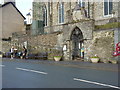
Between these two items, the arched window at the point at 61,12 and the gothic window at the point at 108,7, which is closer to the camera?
the gothic window at the point at 108,7

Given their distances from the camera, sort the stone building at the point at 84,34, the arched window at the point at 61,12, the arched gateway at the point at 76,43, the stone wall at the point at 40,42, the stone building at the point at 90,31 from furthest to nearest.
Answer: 1. the arched window at the point at 61,12
2. the stone wall at the point at 40,42
3. the arched gateway at the point at 76,43
4. the stone building at the point at 84,34
5. the stone building at the point at 90,31

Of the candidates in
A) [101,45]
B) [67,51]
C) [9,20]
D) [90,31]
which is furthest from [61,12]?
[101,45]

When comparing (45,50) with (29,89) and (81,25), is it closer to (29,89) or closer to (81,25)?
(81,25)

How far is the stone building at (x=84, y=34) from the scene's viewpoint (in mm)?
18359

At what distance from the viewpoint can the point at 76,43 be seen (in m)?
22.1

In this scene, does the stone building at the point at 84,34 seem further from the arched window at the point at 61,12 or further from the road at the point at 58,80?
the road at the point at 58,80

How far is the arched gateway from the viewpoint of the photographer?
2152 centimetres

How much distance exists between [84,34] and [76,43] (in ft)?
6.72

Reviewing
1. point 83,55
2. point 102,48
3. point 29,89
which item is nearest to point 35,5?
point 83,55

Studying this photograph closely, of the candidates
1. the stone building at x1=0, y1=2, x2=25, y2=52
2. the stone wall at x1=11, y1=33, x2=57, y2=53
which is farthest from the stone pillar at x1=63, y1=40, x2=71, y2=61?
the stone building at x1=0, y1=2, x2=25, y2=52

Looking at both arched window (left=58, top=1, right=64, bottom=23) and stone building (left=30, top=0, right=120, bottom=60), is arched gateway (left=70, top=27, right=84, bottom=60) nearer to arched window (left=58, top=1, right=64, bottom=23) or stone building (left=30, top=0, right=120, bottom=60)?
stone building (left=30, top=0, right=120, bottom=60)

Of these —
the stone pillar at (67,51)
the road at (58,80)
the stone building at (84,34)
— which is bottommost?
the road at (58,80)

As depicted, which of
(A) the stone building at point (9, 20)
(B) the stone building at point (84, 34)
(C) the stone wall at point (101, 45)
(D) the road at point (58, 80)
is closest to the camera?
(D) the road at point (58, 80)

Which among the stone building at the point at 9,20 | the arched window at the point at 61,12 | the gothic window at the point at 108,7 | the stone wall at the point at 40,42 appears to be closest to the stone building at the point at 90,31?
the gothic window at the point at 108,7
